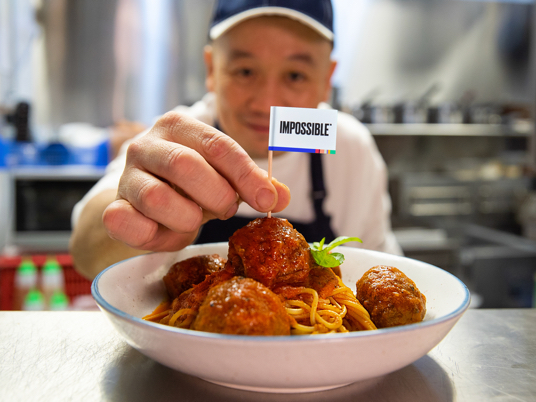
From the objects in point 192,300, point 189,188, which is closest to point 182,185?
point 189,188

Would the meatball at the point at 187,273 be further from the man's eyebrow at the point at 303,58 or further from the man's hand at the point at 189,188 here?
the man's eyebrow at the point at 303,58

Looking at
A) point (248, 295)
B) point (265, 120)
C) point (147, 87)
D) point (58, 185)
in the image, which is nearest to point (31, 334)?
point (248, 295)

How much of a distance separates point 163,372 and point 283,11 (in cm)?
162

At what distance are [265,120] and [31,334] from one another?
4.61ft

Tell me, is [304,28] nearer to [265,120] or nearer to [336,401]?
[265,120]

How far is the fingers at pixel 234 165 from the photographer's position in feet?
3.21

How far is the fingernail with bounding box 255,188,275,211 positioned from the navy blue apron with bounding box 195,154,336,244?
4.36 feet

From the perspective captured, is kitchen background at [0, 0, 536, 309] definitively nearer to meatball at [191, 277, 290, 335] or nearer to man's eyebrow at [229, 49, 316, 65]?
man's eyebrow at [229, 49, 316, 65]

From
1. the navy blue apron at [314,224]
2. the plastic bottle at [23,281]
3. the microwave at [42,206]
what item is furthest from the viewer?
the microwave at [42,206]

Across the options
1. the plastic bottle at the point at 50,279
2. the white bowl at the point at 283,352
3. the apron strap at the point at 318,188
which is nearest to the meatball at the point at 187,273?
the white bowl at the point at 283,352

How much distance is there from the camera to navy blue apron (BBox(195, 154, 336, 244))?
231 centimetres

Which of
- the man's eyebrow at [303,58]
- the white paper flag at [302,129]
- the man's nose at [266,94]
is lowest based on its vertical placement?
the white paper flag at [302,129]

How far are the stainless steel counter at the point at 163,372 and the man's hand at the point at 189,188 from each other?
25 cm

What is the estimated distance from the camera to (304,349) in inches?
24.6
